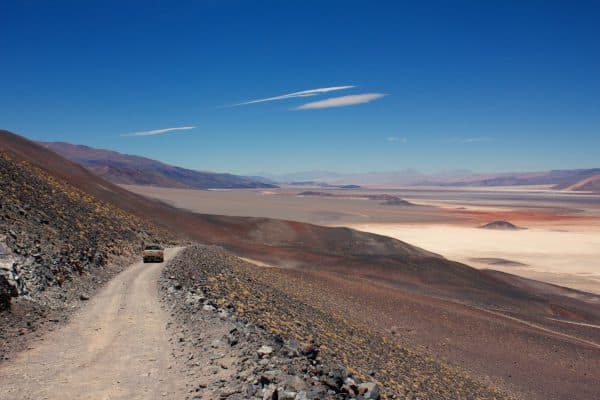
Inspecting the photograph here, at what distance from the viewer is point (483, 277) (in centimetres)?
4056

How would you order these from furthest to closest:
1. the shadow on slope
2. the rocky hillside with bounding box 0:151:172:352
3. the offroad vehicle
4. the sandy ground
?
the sandy ground < the shadow on slope < the offroad vehicle < the rocky hillside with bounding box 0:151:172:352

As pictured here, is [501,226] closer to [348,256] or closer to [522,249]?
[522,249]

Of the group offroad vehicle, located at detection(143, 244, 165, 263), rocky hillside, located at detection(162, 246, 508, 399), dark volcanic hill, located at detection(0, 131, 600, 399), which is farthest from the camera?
offroad vehicle, located at detection(143, 244, 165, 263)

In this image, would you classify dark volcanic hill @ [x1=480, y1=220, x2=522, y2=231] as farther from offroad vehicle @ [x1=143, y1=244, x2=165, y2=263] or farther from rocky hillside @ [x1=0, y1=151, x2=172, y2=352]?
offroad vehicle @ [x1=143, y1=244, x2=165, y2=263]

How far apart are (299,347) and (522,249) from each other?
74.2 metres

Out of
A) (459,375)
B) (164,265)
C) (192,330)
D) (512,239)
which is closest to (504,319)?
(459,375)

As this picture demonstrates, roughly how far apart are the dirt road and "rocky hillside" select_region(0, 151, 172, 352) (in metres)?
1.25

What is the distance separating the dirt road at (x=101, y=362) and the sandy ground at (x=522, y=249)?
163 ft

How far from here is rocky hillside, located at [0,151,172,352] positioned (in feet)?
36.5

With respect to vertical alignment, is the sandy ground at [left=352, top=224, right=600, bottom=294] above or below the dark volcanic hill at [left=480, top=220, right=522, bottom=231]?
below

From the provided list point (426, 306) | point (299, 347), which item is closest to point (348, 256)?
point (426, 306)

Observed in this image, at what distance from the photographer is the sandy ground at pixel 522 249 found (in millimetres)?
54000

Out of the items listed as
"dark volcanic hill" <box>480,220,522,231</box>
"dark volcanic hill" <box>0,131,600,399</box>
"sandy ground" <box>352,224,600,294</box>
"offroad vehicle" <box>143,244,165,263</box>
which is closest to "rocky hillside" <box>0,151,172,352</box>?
"dark volcanic hill" <box>0,131,600,399</box>

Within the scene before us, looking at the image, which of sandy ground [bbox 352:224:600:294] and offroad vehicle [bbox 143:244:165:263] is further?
sandy ground [bbox 352:224:600:294]
